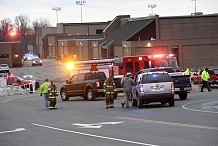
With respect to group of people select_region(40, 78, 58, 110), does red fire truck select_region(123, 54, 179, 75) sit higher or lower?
higher

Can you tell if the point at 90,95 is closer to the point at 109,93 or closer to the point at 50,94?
the point at 50,94

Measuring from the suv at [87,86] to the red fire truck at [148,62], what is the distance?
6.49m

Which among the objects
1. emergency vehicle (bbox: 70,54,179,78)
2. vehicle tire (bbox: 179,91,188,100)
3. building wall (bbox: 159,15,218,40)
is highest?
building wall (bbox: 159,15,218,40)

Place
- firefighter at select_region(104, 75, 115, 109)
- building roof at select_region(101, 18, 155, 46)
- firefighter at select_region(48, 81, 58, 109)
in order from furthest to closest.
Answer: building roof at select_region(101, 18, 155, 46), firefighter at select_region(48, 81, 58, 109), firefighter at select_region(104, 75, 115, 109)

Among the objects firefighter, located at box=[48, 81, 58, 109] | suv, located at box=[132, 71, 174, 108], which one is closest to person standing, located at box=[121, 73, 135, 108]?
suv, located at box=[132, 71, 174, 108]

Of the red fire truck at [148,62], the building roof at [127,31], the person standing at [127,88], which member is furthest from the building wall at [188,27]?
the person standing at [127,88]

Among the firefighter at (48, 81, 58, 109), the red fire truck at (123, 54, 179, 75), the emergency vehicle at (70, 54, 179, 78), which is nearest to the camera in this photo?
the firefighter at (48, 81, 58, 109)

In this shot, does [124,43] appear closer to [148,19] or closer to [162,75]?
[148,19]

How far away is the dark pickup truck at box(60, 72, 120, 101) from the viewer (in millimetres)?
34688

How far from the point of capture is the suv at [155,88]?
25.1 metres

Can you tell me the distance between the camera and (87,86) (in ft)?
115

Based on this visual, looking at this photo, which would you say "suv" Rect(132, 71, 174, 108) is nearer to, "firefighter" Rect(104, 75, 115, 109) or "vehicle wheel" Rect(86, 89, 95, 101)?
"firefighter" Rect(104, 75, 115, 109)

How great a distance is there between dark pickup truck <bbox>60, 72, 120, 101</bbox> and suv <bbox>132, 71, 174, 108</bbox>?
9265 mm

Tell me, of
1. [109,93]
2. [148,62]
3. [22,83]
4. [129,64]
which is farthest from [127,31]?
[109,93]
